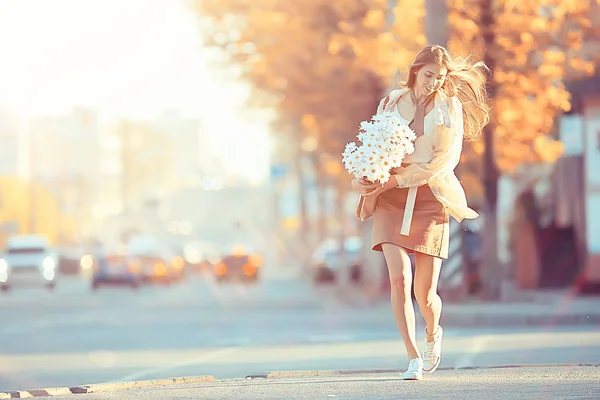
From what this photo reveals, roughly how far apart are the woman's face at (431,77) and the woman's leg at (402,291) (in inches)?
38.5

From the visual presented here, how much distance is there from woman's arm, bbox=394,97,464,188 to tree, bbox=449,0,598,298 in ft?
53.7

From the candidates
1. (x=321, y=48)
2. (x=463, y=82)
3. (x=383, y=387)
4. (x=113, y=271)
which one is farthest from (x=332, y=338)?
(x=113, y=271)

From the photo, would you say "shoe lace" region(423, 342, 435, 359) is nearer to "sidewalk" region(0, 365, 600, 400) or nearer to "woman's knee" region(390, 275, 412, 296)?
"sidewalk" region(0, 365, 600, 400)

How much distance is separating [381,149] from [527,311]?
1301 centimetres

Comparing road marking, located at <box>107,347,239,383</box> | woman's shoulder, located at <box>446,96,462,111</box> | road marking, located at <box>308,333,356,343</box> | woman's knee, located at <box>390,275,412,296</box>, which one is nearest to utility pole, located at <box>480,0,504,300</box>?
road marking, located at <box>308,333,356,343</box>

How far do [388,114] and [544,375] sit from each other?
1.86 metres

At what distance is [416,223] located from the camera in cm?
944

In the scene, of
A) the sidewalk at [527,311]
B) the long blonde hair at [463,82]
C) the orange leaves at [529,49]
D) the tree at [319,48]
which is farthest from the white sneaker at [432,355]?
the tree at [319,48]

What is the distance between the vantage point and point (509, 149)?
1312 inches

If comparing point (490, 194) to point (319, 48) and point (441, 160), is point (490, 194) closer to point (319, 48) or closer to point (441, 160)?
point (319, 48)

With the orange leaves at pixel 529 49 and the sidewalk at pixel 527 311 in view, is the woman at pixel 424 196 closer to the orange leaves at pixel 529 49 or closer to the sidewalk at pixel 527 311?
the sidewalk at pixel 527 311

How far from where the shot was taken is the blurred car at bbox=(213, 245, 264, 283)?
5903 cm

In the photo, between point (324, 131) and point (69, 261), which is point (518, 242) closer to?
point (324, 131)

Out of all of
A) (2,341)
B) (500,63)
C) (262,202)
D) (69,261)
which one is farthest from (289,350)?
(262,202)
